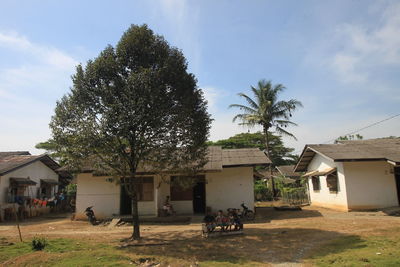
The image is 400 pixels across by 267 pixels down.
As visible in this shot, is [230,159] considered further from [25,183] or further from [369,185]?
[25,183]

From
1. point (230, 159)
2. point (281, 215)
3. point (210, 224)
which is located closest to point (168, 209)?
point (230, 159)

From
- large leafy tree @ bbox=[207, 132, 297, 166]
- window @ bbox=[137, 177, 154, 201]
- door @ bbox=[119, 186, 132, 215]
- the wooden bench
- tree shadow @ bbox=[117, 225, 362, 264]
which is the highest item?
large leafy tree @ bbox=[207, 132, 297, 166]

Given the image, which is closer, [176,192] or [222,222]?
[222,222]

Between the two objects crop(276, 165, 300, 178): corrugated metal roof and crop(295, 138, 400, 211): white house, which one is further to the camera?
crop(276, 165, 300, 178): corrugated metal roof

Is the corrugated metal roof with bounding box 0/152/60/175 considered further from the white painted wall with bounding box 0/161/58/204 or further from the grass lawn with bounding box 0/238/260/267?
the grass lawn with bounding box 0/238/260/267

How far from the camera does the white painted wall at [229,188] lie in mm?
17203

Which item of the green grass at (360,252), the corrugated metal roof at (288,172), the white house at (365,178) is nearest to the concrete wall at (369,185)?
the white house at (365,178)

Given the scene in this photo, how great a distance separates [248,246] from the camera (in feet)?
32.0

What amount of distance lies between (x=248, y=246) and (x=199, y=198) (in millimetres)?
8704

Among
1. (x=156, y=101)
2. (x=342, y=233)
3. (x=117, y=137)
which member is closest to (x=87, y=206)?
(x=117, y=137)

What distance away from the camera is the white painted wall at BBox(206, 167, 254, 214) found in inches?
677

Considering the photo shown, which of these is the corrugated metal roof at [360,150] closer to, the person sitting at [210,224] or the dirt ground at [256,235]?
the dirt ground at [256,235]

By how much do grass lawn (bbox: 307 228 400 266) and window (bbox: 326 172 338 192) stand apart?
8140 mm

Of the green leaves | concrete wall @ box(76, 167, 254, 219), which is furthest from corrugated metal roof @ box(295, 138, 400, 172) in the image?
the green leaves
